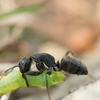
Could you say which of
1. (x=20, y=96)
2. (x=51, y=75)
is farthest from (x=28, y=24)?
(x=51, y=75)

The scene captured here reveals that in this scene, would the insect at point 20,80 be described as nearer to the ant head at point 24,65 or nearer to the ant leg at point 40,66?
the ant head at point 24,65

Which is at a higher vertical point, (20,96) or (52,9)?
(52,9)

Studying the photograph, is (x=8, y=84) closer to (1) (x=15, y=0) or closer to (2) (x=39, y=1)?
(1) (x=15, y=0)

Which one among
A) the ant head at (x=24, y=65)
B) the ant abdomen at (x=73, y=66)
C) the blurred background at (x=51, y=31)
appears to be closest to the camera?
the ant head at (x=24, y=65)

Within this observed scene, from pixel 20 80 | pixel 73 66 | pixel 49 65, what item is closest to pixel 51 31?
pixel 49 65

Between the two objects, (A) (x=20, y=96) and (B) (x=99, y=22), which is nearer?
(A) (x=20, y=96)

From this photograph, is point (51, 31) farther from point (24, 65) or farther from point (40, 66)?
point (24, 65)

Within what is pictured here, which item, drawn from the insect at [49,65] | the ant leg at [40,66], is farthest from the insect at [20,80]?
the ant leg at [40,66]

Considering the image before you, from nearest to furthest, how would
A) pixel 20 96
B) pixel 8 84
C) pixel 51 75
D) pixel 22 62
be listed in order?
pixel 8 84 → pixel 51 75 → pixel 22 62 → pixel 20 96

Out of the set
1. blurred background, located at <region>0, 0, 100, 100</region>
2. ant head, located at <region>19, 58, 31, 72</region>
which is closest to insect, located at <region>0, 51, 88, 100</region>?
ant head, located at <region>19, 58, 31, 72</region>
